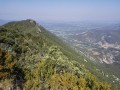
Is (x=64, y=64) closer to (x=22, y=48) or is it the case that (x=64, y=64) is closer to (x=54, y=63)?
(x=54, y=63)

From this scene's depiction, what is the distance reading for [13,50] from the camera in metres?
79.2

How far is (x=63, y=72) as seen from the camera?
72.1 m

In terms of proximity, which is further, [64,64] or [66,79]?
[64,64]

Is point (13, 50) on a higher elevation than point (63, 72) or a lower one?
higher

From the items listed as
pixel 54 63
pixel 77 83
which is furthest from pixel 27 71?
pixel 77 83

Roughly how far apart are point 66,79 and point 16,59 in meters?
20.6

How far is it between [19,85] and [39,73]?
8561 millimetres

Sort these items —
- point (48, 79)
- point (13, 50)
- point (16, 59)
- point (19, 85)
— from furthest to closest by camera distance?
1. point (13, 50)
2. point (16, 59)
3. point (48, 79)
4. point (19, 85)

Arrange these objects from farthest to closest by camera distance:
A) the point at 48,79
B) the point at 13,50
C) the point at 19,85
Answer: the point at 13,50 → the point at 48,79 → the point at 19,85

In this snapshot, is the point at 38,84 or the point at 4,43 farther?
the point at 4,43

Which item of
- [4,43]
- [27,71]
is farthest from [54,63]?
[4,43]

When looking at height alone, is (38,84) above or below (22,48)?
below

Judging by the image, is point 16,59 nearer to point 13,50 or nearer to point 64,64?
point 13,50

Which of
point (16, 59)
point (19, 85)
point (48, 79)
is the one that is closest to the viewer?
point (19, 85)
